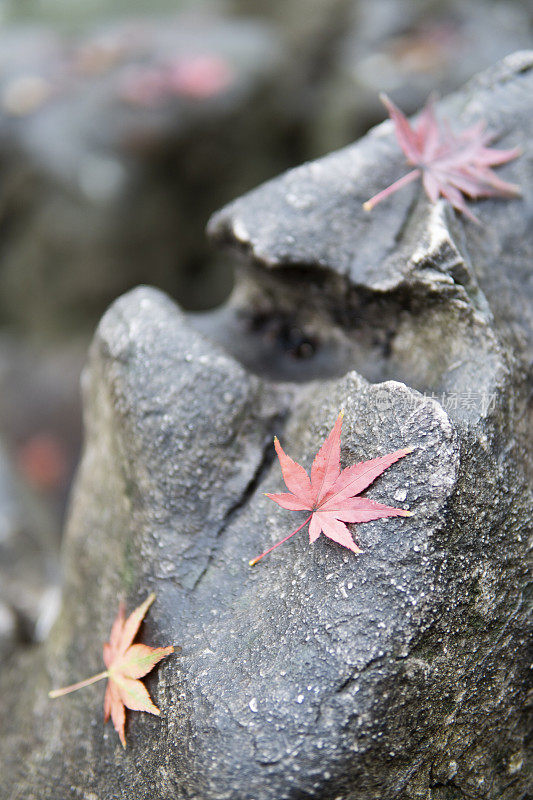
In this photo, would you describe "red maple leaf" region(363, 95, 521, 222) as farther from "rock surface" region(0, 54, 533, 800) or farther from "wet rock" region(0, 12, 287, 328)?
"wet rock" region(0, 12, 287, 328)

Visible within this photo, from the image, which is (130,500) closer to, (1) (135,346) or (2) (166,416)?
(2) (166,416)

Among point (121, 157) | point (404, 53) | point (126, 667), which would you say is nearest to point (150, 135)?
point (121, 157)

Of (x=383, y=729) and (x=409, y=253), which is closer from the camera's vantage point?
(x=383, y=729)

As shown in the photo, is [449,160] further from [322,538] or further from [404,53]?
[404,53]

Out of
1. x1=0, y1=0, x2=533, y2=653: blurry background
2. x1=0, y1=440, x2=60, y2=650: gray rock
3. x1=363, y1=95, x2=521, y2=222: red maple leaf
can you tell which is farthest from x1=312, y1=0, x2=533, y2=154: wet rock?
x1=0, y1=440, x2=60, y2=650: gray rock

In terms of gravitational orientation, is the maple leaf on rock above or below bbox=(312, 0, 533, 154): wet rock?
below

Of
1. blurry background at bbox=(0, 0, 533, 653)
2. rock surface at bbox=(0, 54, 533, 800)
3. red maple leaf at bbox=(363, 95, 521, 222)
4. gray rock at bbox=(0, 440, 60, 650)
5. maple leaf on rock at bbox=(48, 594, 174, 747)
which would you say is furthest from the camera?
blurry background at bbox=(0, 0, 533, 653)

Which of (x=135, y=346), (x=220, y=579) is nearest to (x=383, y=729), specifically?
(x=220, y=579)
